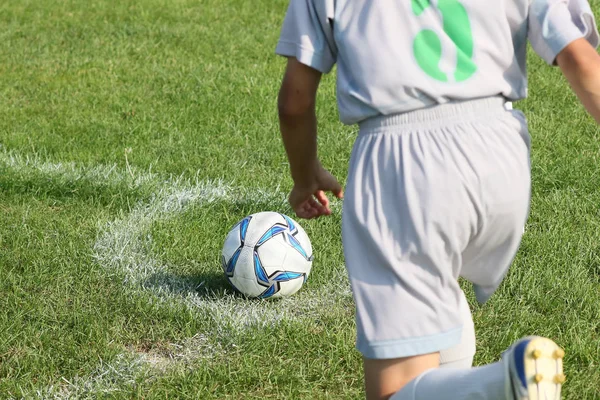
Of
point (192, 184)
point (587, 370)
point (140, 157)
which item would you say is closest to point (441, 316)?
point (587, 370)

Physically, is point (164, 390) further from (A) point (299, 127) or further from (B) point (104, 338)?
(A) point (299, 127)

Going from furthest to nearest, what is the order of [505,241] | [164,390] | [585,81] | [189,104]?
[189,104], [164,390], [505,241], [585,81]

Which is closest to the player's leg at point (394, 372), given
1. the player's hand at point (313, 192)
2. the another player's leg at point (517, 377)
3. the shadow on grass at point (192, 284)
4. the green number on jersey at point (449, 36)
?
the another player's leg at point (517, 377)

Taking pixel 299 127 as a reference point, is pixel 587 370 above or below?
below

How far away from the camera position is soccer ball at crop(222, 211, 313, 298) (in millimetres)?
3807

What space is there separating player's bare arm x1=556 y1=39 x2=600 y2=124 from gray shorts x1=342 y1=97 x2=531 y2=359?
0.20 m

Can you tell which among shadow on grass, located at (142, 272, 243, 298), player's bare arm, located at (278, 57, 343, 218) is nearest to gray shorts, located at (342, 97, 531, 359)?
player's bare arm, located at (278, 57, 343, 218)

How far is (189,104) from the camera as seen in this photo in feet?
21.2

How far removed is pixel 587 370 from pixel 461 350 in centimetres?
94

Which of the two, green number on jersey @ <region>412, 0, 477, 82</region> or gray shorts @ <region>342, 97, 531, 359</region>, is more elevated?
green number on jersey @ <region>412, 0, 477, 82</region>

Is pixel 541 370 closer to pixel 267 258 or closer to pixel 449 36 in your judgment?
pixel 449 36

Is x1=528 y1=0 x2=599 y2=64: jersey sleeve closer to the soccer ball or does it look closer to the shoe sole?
the shoe sole

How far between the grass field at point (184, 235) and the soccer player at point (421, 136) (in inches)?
40.8

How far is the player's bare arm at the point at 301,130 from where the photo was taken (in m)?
2.39
